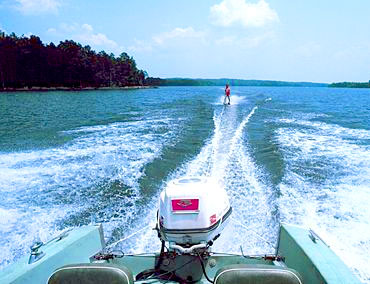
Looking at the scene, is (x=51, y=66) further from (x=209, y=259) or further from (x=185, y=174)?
(x=209, y=259)

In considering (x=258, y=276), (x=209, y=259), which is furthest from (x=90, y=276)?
(x=209, y=259)

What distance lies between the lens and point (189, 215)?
2314mm

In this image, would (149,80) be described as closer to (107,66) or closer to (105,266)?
(107,66)

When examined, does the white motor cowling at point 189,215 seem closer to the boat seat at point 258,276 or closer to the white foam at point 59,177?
the boat seat at point 258,276

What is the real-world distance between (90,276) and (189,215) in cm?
89

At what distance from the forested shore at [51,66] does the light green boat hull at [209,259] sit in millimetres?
55976

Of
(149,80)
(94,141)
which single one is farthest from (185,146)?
(149,80)

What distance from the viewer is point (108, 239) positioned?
3.81m

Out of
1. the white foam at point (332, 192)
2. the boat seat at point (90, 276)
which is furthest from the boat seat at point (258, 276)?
the white foam at point (332, 192)

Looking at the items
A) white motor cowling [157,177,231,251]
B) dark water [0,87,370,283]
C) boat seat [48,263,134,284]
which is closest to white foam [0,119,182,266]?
dark water [0,87,370,283]

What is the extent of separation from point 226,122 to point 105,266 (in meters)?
10.9

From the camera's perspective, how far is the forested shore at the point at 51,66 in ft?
180

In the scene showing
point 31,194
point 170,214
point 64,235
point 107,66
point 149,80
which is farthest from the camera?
point 149,80

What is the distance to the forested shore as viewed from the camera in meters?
54.8
